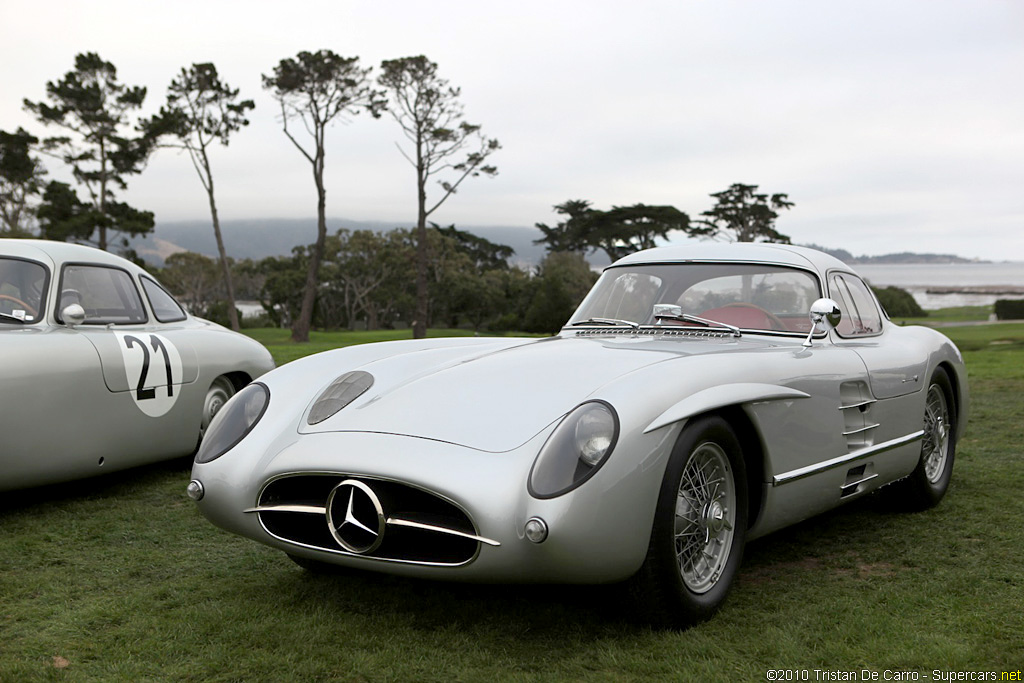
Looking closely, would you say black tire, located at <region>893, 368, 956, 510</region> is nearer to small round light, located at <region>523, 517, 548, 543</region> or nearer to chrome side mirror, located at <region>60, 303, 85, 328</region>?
small round light, located at <region>523, 517, 548, 543</region>

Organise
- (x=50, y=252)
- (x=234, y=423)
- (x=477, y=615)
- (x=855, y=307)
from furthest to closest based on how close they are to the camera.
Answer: (x=50, y=252) → (x=855, y=307) → (x=234, y=423) → (x=477, y=615)

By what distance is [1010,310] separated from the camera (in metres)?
65.9

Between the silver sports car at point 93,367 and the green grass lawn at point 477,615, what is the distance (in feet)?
1.69

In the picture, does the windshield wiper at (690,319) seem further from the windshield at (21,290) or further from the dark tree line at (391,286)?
the dark tree line at (391,286)

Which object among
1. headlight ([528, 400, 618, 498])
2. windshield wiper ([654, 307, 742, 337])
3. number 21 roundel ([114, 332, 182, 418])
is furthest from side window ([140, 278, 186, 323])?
headlight ([528, 400, 618, 498])

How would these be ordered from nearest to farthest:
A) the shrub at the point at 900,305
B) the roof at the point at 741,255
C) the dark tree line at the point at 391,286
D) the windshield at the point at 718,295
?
the windshield at the point at 718,295 → the roof at the point at 741,255 → the dark tree line at the point at 391,286 → the shrub at the point at 900,305

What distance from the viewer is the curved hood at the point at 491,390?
10.3ft

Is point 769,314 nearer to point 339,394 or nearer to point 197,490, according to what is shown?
point 339,394

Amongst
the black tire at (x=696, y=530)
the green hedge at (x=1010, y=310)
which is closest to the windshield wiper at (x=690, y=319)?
the black tire at (x=696, y=530)

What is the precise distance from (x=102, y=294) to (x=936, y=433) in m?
5.33

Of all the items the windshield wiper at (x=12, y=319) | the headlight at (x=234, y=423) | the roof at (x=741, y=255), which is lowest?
the headlight at (x=234, y=423)

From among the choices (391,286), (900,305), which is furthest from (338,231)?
(900,305)

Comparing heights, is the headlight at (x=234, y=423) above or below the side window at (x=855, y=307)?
below

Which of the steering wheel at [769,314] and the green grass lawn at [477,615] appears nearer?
the green grass lawn at [477,615]
